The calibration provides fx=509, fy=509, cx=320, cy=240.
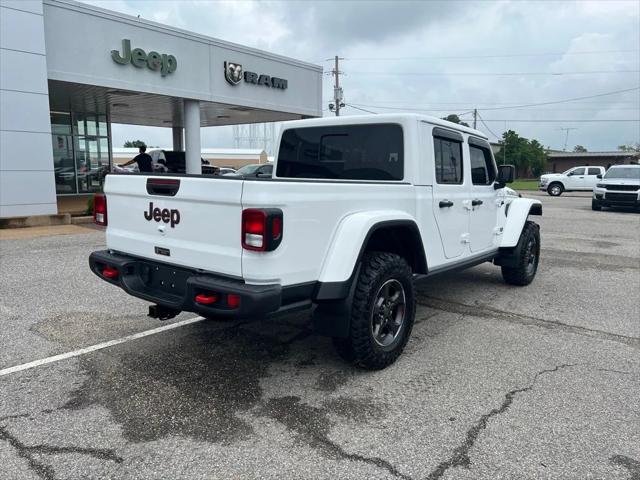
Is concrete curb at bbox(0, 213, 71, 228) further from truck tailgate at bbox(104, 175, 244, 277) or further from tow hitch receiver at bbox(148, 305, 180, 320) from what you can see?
tow hitch receiver at bbox(148, 305, 180, 320)

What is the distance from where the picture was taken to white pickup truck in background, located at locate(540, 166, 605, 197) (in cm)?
3020

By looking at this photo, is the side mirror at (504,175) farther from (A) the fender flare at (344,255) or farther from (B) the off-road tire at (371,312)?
(A) the fender flare at (344,255)

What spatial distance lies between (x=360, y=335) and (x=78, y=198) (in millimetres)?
16747

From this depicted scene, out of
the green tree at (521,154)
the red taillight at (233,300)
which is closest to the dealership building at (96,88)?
the red taillight at (233,300)

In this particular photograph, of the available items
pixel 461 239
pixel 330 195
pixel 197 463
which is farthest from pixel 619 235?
pixel 197 463

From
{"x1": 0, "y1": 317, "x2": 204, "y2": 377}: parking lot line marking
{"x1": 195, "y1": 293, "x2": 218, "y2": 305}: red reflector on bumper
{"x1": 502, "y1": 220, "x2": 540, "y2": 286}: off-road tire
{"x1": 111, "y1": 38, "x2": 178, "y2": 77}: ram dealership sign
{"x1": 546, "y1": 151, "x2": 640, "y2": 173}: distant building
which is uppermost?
{"x1": 111, "y1": 38, "x2": 178, "y2": 77}: ram dealership sign

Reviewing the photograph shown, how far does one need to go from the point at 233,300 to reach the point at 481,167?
3.76 metres

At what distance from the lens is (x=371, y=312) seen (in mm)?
3729

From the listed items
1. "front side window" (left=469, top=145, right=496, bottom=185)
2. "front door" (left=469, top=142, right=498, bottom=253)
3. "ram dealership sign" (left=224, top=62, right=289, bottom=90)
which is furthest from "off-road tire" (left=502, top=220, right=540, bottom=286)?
"ram dealership sign" (left=224, top=62, right=289, bottom=90)

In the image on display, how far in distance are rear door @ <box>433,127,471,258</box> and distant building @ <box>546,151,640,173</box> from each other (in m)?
64.9

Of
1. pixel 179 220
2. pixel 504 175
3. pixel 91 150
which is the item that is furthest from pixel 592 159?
pixel 179 220

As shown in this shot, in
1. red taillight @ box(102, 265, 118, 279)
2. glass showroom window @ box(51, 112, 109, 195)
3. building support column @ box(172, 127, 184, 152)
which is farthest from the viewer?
building support column @ box(172, 127, 184, 152)

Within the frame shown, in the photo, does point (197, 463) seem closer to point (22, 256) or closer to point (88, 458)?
point (88, 458)

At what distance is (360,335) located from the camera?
144 inches
